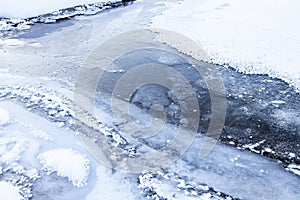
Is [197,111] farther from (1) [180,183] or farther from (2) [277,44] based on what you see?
(2) [277,44]

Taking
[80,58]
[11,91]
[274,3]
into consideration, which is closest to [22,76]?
[11,91]

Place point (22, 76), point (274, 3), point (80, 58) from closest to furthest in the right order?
1. point (22, 76)
2. point (80, 58)
3. point (274, 3)

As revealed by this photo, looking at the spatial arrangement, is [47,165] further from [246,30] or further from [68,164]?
[246,30]

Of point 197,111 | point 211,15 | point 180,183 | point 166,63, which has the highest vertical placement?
point 211,15

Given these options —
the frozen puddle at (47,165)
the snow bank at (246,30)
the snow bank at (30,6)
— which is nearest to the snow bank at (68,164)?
the frozen puddle at (47,165)

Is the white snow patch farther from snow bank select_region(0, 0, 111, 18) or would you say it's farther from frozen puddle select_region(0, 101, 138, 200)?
snow bank select_region(0, 0, 111, 18)

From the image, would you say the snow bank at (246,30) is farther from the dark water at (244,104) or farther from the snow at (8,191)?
the snow at (8,191)

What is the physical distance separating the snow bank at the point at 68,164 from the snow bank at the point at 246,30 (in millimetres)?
3593

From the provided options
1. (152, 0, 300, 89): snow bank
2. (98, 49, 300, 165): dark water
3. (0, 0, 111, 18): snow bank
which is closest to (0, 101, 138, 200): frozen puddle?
(98, 49, 300, 165): dark water

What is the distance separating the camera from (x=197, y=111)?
5102mm

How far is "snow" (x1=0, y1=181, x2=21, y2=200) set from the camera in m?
3.62

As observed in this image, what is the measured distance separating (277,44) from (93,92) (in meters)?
4.07

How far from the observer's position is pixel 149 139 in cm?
451

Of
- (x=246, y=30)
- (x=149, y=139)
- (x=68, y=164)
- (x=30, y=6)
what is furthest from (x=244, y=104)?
(x=30, y=6)
